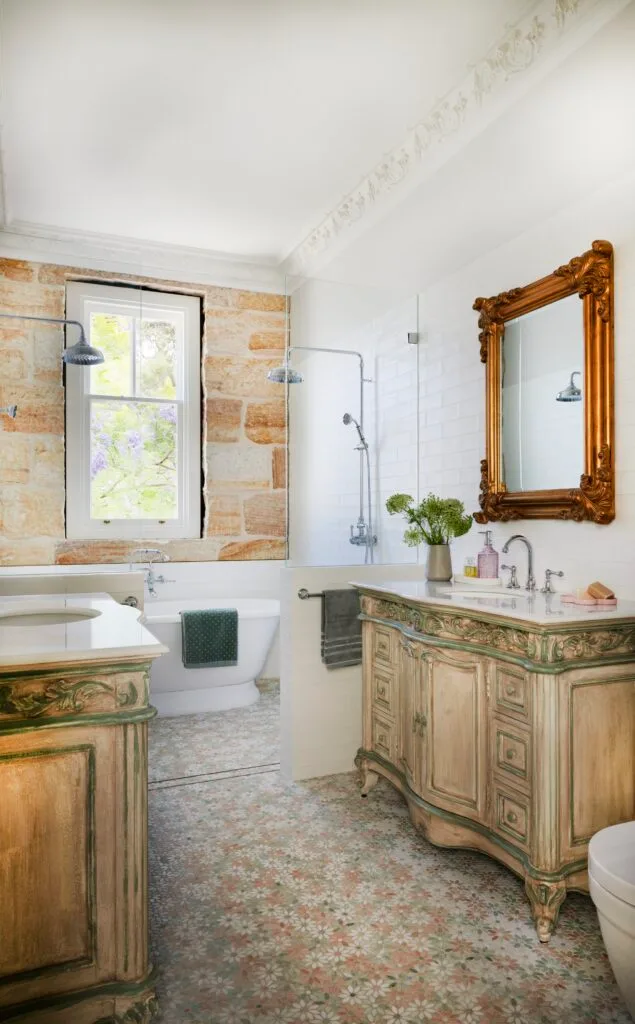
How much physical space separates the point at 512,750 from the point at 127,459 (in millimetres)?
2181

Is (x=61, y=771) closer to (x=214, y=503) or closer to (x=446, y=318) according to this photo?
(x=446, y=318)

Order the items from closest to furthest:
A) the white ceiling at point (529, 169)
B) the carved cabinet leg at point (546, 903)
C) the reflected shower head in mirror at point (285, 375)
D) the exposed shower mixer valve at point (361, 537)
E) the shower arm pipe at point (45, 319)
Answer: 1. the carved cabinet leg at point (546, 903)
2. the white ceiling at point (529, 169)
3. the exposed shower mixer valve at point (361, 537)
4. the reflected shower head in mirror at point (285, 375)
5. the shower arm pipe at point (45, 319)

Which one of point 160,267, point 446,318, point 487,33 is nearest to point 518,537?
point 446,318

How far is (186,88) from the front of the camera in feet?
8.19

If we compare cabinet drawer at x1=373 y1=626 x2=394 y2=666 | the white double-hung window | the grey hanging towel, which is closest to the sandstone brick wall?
the white double-hung window

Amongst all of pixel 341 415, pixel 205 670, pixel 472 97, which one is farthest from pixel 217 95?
pixel 205 670

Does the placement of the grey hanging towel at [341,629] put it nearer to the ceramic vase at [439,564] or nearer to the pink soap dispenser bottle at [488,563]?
the ceramic vase at [439,564]

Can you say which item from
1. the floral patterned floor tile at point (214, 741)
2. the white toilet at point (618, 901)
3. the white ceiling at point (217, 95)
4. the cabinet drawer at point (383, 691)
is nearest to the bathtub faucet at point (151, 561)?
the floral patterned floor tile at point (214, 741)

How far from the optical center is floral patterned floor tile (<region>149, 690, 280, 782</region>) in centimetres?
317

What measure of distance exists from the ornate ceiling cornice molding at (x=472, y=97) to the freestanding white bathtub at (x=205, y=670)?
2308 millimetres

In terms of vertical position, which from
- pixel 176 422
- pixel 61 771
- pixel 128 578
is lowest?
pixel 61 771

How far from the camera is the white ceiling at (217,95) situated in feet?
6.97

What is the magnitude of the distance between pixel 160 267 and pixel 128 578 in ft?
7.17

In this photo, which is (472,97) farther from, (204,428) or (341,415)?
(204,428)
